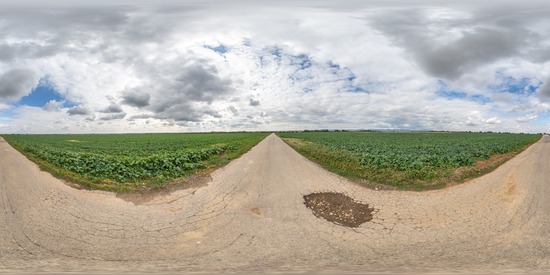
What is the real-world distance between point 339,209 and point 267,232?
244 centimetres

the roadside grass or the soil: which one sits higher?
the roadside grass

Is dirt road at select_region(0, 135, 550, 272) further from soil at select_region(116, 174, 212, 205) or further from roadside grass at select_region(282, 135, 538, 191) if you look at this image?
roadside grass at select_region(282, 135, 538, 191)

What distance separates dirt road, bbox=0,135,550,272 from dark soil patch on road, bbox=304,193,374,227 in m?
0.25

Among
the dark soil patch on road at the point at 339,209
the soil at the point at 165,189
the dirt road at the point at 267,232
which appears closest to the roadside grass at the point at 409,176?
the dirt road at the point at 267,232

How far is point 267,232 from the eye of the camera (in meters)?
4.78

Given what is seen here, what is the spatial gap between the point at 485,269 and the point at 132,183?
420 inches

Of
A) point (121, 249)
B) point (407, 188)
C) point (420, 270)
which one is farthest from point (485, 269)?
point (121, 249)

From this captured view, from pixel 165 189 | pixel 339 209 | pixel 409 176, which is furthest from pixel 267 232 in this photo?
pixel 409 176

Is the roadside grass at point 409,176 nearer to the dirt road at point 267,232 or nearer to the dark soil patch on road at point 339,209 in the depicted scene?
the dirt road at point 267,232

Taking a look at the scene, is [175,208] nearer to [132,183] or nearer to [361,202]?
[132,183]

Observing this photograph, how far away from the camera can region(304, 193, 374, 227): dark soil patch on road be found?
17.9 ft

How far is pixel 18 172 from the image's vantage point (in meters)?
11.3

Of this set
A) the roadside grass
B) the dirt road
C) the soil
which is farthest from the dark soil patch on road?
the soil

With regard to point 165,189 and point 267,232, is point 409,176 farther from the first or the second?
point 165,189
